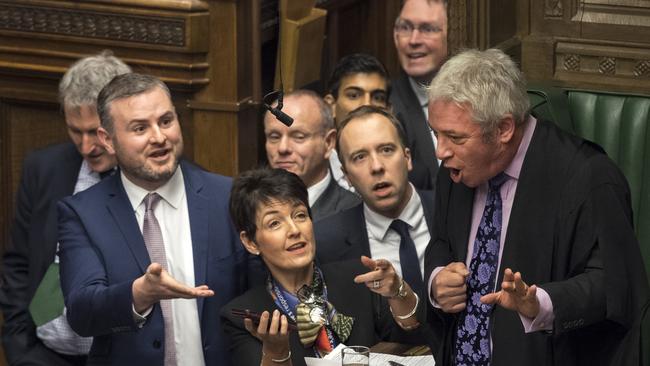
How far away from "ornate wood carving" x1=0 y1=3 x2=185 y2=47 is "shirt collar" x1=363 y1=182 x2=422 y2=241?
134 cm

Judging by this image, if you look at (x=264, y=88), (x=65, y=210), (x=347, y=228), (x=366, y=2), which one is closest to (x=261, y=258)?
(x=347, y=228)

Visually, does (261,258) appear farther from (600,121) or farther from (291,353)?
(600,121)

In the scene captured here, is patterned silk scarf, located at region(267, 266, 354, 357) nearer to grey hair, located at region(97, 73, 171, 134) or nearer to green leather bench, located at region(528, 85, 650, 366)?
grey hair, located at region(97, 73, 171, 134)

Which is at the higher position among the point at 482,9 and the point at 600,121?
the point at 482,9

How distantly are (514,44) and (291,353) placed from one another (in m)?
1.33

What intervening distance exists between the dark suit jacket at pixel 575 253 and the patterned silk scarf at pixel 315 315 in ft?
1.64

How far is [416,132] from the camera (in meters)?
5.10

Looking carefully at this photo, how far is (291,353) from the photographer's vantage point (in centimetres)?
391

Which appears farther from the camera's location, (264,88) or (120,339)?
(264,88)

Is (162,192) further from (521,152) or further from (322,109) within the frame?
(521,152)

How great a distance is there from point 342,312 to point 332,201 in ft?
2.55

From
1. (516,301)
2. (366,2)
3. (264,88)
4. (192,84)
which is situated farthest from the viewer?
(366,2)

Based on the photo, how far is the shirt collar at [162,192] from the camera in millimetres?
4281

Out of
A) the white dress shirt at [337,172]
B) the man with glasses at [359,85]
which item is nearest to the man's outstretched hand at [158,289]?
the white dress shirt at [337,172]
